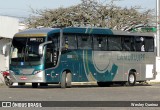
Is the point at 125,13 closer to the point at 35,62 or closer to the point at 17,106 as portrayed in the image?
the point at 35,62

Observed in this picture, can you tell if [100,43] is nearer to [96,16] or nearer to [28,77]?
[28,77]

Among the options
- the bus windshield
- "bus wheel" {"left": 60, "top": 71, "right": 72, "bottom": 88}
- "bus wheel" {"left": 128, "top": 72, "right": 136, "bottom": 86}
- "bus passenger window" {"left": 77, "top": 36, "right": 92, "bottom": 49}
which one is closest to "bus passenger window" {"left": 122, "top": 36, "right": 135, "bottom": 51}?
"bus wheel" {"left": 128, "top": 72, "right": 136, "bottom": 86}

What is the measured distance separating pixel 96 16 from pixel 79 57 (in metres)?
20.2

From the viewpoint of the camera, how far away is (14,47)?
2861 cm

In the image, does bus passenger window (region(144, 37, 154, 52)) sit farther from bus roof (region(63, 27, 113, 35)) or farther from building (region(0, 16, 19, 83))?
building (region(0, 16, 19, 83))

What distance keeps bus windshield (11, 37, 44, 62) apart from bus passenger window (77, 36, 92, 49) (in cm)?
304

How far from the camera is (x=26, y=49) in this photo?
28031mm

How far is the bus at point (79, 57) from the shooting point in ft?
91.6

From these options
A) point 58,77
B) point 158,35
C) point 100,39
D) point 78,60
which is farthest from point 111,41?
point 158,35

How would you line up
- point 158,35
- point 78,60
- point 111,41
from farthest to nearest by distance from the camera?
point 158,35, point 111,41, point 78,60

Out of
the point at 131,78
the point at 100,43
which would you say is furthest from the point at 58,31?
the point at 131,78

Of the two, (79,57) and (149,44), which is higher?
(149,44)

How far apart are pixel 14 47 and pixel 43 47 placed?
80.1 inches

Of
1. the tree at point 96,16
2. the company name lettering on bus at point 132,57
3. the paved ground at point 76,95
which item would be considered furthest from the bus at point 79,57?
the tree at point 96,16
